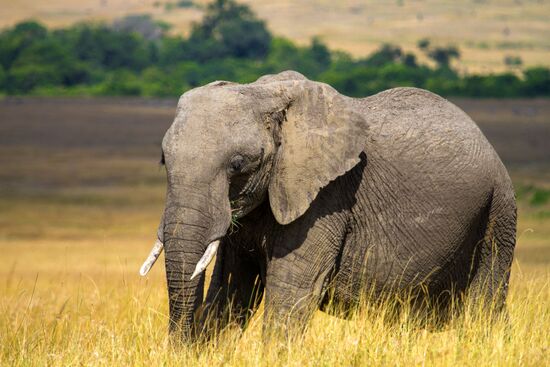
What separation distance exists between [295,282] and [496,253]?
1328mm

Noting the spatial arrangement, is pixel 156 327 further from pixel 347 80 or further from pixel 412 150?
pixel 347 80

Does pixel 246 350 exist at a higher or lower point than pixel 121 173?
higher

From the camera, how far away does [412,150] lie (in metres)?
6.82

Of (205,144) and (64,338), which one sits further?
(64,338)

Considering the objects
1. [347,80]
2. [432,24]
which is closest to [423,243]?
[347,80]

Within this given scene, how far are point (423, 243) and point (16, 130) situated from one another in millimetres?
34645

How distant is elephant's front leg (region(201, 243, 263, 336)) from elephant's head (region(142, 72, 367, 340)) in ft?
1.42

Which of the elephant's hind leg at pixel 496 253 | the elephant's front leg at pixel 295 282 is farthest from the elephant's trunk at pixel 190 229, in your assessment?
the elephant's hind leg at pixel 496 253

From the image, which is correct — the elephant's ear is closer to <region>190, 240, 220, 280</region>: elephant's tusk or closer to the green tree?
<region>190, 240, 220, 280</region>: elephant's tusk

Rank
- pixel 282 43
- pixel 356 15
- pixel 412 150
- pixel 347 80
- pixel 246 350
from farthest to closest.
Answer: pixel 356 15, pixel 282 43, pixel 347 80, pixel 412 150, pixel 246 350

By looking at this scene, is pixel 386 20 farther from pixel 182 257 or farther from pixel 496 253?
pixel 182 257

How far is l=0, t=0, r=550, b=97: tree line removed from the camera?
58344 mm

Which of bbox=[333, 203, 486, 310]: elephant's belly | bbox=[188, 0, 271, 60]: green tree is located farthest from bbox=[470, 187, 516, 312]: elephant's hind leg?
bbox=[188, 0, 271, 60]: green tree

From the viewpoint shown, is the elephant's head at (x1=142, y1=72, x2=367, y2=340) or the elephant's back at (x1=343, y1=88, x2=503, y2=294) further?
the elephant's back at (x1=343, y1=88, x2=503, y2=294)
